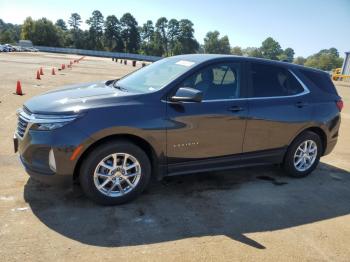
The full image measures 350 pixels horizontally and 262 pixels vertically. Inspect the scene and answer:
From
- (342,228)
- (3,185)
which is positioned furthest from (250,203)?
(3,185)

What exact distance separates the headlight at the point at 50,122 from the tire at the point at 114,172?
1.47ft

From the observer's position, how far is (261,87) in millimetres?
4980

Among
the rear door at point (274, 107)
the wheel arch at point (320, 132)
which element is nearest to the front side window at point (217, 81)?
the rear door at point (274, 107)

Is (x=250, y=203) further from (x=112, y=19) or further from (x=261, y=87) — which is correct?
(x=112, y=19)

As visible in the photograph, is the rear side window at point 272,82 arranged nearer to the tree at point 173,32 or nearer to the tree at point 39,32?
the tree at point 39,32

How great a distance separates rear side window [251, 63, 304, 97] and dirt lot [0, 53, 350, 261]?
138cm

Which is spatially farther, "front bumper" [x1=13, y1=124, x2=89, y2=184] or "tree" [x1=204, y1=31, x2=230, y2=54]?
"tree" [x1=204, y1=31, x2=230, y2=54]

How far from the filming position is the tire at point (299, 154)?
17.8ft

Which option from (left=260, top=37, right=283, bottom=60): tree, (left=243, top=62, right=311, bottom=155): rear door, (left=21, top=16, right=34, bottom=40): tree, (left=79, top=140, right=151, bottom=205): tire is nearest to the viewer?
(left=79, top=140, right=151, bottom=205): tire

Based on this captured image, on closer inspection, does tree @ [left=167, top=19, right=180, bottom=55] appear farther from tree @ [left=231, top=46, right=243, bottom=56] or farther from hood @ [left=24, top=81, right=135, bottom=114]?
hood @ [left=24, top=81, right=135, bottom=114]

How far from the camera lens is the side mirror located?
13.4 feet

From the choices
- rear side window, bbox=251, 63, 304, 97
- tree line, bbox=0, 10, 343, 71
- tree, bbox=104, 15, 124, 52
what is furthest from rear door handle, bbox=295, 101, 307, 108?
tree, bbox=104, 15, 124, 52

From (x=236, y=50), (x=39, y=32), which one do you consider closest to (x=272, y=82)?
(x=39, y=32)

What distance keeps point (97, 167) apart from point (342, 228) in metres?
2.96
